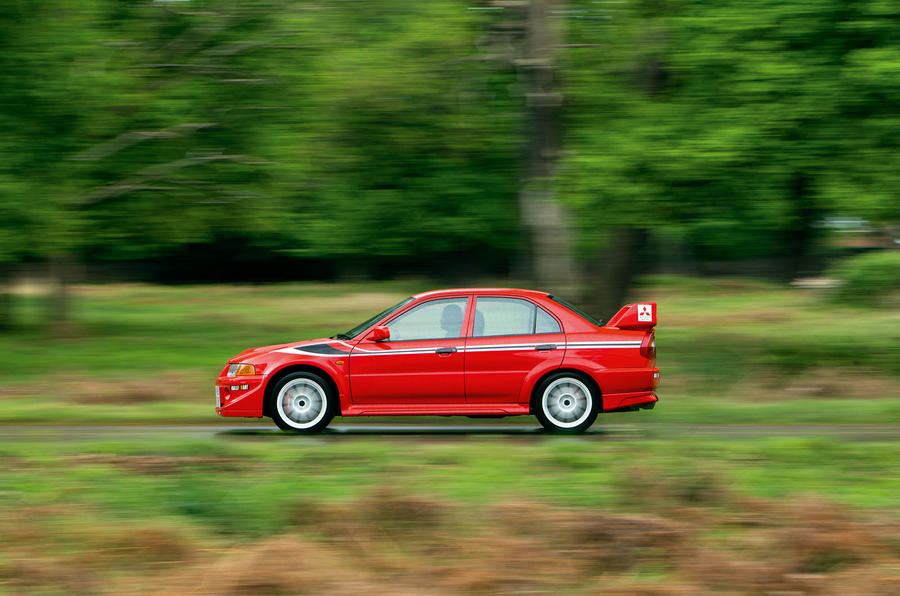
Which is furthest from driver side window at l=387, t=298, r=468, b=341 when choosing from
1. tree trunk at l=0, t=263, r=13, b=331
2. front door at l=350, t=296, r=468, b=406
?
tree trunk at l=0, t=263, r=13, b=331

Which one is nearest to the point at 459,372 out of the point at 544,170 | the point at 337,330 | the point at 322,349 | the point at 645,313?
the point at 322,349

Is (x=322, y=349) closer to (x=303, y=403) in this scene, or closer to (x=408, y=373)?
(x=303, y=403)

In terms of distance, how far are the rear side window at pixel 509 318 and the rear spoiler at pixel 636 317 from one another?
70cm

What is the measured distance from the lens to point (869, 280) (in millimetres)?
36625

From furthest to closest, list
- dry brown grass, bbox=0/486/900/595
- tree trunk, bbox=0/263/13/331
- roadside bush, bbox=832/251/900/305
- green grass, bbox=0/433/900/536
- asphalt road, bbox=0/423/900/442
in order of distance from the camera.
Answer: roadside bush, bbox=832/251/900/305 < tree trunk, bbox=0/263/13/331 < asphalt road, bbox=0/423/900/442 < green grass, bbox=0/433/900/536 < dry brown grass, bbox=0/486/900/595

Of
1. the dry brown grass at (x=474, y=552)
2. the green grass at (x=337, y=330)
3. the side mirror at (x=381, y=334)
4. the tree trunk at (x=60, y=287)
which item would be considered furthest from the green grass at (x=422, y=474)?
the tree trunk at (x=60, y=287)

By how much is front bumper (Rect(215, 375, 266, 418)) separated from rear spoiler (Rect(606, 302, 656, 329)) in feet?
12.7

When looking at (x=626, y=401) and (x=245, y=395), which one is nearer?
(x=626, y=401)

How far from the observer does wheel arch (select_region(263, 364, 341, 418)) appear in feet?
40.5

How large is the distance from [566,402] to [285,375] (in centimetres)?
303

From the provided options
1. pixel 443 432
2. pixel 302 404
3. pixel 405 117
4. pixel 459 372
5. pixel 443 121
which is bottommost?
pixel 443 432

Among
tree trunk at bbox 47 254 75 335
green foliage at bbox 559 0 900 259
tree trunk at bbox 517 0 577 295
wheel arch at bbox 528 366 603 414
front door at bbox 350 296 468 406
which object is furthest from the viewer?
tree trunk at bbox 47 254 75 335

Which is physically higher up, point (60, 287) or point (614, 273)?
point (60, 287)

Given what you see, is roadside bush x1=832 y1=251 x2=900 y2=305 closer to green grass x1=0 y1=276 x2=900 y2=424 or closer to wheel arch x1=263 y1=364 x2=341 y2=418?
green grass x1=0 y1=276 x2=900 y2=424
